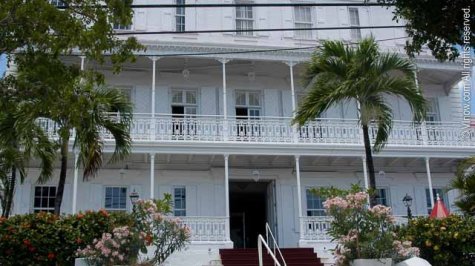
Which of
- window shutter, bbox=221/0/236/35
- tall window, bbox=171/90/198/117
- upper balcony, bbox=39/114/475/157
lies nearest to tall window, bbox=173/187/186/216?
upper balcony, bbox=39/114/475/157

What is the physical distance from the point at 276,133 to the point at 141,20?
6910mm

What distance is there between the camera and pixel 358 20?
23344 millimetres

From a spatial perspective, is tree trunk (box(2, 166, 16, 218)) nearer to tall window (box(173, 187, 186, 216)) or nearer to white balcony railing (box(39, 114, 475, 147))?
white balcony railing (box(39, 114, 475, 147))

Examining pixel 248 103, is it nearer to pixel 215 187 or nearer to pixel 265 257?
pixel 215 187

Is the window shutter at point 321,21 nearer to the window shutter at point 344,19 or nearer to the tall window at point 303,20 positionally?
the tall window at point 303,20

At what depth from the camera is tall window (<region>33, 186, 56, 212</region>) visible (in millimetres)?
18859

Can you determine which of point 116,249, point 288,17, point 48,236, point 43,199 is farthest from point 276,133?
point 116,249

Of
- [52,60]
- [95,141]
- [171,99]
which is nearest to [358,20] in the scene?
[171,99]

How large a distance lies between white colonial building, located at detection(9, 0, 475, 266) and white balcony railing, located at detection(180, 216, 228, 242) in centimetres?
3

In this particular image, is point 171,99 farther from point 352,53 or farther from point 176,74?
point 352,53

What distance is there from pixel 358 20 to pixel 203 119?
27.8ft

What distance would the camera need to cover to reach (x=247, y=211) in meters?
22.4

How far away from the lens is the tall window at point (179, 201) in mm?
19297

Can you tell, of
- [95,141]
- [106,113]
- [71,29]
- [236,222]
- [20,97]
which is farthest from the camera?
[236,222]
